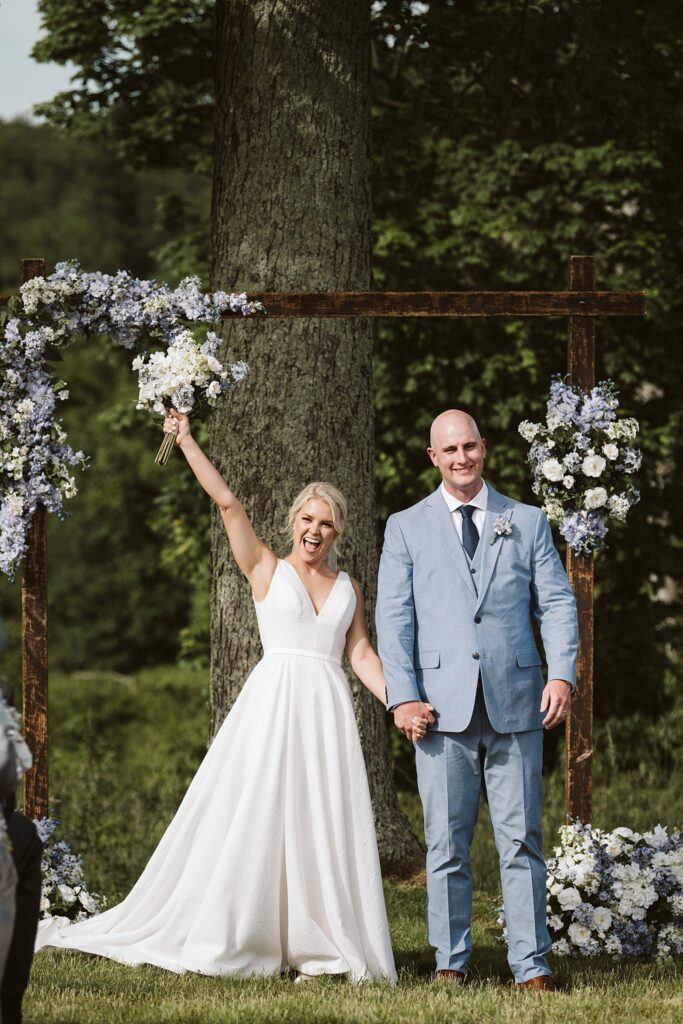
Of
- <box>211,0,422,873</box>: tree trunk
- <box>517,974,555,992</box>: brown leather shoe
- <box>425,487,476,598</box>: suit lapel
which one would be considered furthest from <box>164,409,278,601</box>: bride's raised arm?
<box>517,974,555,992</box>: brown leather shoe

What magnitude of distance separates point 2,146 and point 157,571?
89.8ft

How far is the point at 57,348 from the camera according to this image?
644 cm

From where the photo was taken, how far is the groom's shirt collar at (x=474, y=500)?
562cm

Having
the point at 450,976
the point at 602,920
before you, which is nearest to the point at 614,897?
the point at 602,920

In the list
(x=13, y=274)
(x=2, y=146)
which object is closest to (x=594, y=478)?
(x=13, y=274)

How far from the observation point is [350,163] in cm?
749

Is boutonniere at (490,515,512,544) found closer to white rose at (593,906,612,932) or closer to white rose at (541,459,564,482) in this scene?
white rose at (541,459,564,482)

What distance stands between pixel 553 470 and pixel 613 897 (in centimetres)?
207

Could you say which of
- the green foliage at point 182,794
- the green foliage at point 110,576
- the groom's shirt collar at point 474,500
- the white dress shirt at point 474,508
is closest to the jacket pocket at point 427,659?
the white dress shirt at point 474,508

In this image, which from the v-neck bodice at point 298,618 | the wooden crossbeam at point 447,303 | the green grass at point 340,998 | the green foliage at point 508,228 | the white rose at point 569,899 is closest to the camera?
the green grass at point 340,998

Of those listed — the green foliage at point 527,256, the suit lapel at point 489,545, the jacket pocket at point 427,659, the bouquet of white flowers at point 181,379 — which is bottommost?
the jacket pocket at point 427,659

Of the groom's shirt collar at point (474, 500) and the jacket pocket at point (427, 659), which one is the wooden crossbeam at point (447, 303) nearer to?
the groom's shirt collar at point (474, 500)

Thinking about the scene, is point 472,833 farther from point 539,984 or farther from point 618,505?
point 618,505

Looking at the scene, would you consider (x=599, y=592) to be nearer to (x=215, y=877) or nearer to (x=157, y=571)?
(x=215, y=877)
